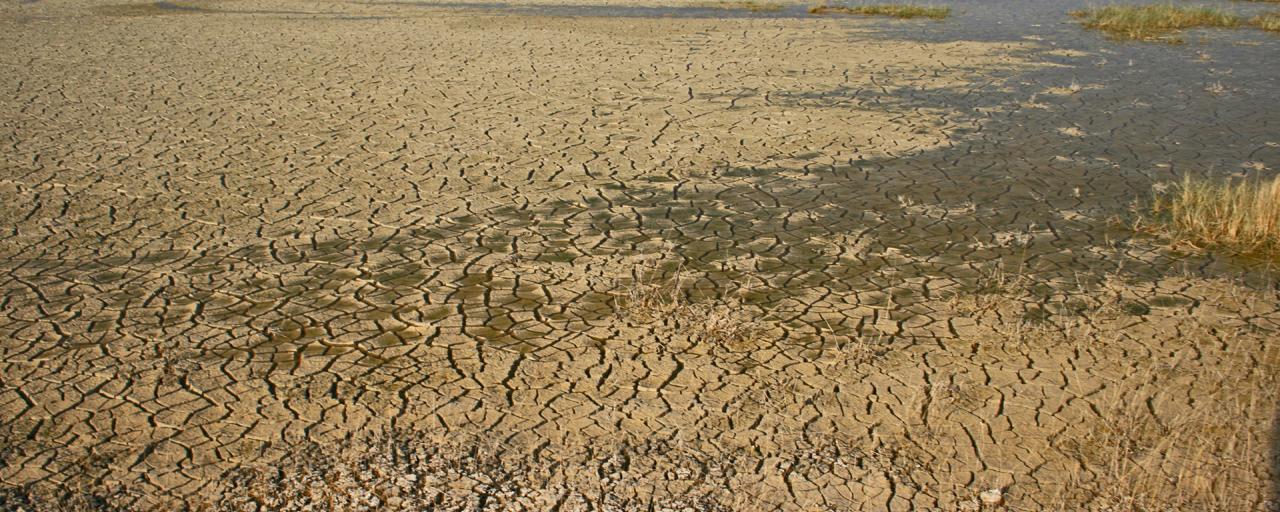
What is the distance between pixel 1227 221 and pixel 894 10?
32.9 feet

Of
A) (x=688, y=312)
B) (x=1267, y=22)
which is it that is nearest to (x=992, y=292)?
(x=688, y=312)

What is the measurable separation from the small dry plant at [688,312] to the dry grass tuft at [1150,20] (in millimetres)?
9887

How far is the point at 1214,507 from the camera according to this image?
3.26 m

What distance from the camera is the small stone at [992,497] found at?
3.32 meters

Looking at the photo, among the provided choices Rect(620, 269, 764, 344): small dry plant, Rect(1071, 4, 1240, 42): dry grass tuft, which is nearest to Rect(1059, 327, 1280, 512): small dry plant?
Rect(620, 269, 764, 344): small dry plant

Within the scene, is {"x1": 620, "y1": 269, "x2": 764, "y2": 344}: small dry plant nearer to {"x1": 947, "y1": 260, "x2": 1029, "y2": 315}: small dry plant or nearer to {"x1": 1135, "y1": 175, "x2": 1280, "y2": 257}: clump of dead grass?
{"x1": 947, "y1": 260, "x2": 1029, "y2": 315}: small dry plant

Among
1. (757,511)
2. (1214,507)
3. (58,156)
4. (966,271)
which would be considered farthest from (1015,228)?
(58,156)

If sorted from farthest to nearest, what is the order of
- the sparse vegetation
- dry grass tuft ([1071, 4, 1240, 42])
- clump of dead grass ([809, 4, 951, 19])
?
the sparse vegetation < clump of dead grass ([809, 4, 951, 19]) < dry grass tuft ([1071, 4, 1240, 42])

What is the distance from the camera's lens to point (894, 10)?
49.7ft

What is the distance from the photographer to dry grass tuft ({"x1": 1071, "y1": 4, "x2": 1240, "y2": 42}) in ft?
43.5

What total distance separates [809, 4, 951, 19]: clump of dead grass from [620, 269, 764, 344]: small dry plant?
1095 centimetres

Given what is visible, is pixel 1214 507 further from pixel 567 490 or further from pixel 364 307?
pixel 364 307

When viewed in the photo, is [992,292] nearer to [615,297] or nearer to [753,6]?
[615,297]

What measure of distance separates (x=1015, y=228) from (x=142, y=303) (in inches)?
165
